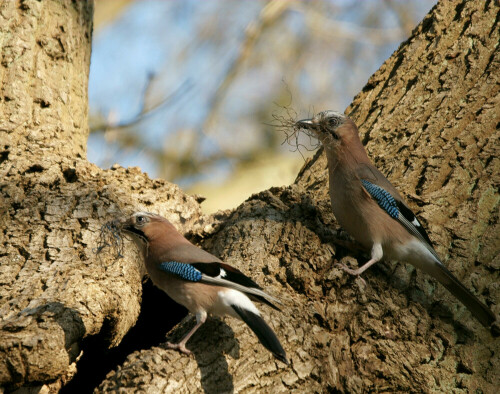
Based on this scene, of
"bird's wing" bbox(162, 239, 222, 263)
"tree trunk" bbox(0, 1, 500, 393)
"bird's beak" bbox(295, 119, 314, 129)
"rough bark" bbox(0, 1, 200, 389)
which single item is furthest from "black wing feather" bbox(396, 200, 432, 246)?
"rough bark" bbox(0, 1, 200, 389)

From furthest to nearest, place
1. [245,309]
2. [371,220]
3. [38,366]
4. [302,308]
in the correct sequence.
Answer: [371,220]
[302,308]
[245,309]
[38,366]

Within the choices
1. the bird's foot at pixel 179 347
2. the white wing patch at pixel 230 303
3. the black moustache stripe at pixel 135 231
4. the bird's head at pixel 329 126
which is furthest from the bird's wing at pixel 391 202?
the bird's foot at pixel 179 347

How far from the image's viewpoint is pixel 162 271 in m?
4.84

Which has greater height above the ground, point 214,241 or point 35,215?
point 35,215

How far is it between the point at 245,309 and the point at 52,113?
3.19 meters

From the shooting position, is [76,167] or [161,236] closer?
[161,236]

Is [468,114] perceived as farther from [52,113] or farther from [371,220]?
[52,113]

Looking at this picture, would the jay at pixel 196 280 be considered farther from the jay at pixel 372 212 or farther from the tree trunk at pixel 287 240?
the jay at pixel 372 212

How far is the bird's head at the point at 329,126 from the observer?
577 centimetres

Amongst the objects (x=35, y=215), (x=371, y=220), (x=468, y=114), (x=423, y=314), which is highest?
(x=35, y=215)

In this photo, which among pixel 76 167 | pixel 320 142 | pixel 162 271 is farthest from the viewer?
pixel 320 142

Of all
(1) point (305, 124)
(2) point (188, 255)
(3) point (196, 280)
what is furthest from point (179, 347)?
(1) point (305, 124)

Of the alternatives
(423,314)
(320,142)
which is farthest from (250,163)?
(423,314)

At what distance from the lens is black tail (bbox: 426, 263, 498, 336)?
14.9 ft
